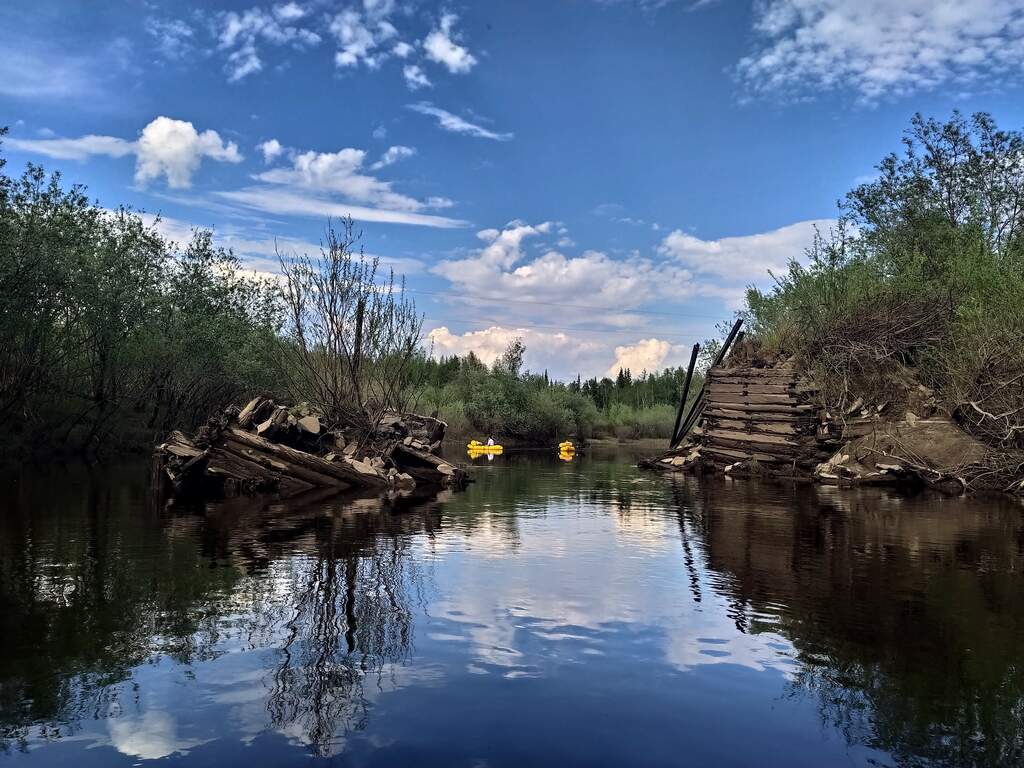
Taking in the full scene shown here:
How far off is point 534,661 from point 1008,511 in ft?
51.0

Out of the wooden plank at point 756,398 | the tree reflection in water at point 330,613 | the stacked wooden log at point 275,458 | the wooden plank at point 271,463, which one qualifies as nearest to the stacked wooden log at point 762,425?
the wooden plank at point 756,398

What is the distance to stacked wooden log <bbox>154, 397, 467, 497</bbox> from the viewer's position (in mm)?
20047

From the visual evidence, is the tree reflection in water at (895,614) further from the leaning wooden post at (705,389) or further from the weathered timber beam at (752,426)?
the leaning wooden post at (705,389)

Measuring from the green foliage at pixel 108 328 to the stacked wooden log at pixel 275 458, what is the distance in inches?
382

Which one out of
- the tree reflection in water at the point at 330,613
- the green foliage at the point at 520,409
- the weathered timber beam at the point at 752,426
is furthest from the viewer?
the green foliage at the point at 520,409

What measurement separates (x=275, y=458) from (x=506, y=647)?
15411 mm

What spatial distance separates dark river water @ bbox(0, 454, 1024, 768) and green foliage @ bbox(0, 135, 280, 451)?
54.5 ft

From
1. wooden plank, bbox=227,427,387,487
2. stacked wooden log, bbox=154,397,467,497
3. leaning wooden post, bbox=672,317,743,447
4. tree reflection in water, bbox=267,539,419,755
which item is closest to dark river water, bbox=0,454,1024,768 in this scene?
tree reflection in water, bbox=267,539,419,755

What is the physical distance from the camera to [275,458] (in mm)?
20391

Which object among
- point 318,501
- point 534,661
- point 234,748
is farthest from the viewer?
point 318,501

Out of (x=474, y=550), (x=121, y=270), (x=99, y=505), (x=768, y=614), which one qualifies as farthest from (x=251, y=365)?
(x=768, y=614)

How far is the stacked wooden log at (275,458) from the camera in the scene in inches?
789

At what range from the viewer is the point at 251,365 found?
41312mm

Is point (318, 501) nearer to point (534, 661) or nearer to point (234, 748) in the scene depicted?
point (534, 661)
